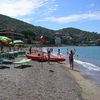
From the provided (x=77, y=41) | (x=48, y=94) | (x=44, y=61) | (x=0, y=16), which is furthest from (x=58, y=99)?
(x=77, y=41)

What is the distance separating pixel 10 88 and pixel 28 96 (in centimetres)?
125

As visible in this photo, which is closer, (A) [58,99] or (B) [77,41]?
(A) [58,99]

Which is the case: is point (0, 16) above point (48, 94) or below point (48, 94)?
above

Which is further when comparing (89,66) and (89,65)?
(89,65)

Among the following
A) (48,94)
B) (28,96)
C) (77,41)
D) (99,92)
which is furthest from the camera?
(77,41)

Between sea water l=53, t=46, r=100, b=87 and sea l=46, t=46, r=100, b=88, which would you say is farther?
sea water l=53, t=46, r=100, b=87

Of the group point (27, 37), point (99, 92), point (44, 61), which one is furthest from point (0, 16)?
point (99, 92)

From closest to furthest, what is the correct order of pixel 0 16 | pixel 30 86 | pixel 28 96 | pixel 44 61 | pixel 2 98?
pixel 2 98 < pixel 28 96 < pixel 30 86 < pixel 44 61 < pixel 0 16

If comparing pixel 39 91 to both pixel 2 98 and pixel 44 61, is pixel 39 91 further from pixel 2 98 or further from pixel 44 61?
pixel 44 61

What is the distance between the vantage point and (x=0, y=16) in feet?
570

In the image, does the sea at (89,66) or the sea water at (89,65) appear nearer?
the sea at (89,66)

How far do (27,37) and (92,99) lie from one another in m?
111

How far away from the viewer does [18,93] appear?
8453 millimetres

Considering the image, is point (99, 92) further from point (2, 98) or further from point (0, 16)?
point (0, 16)
